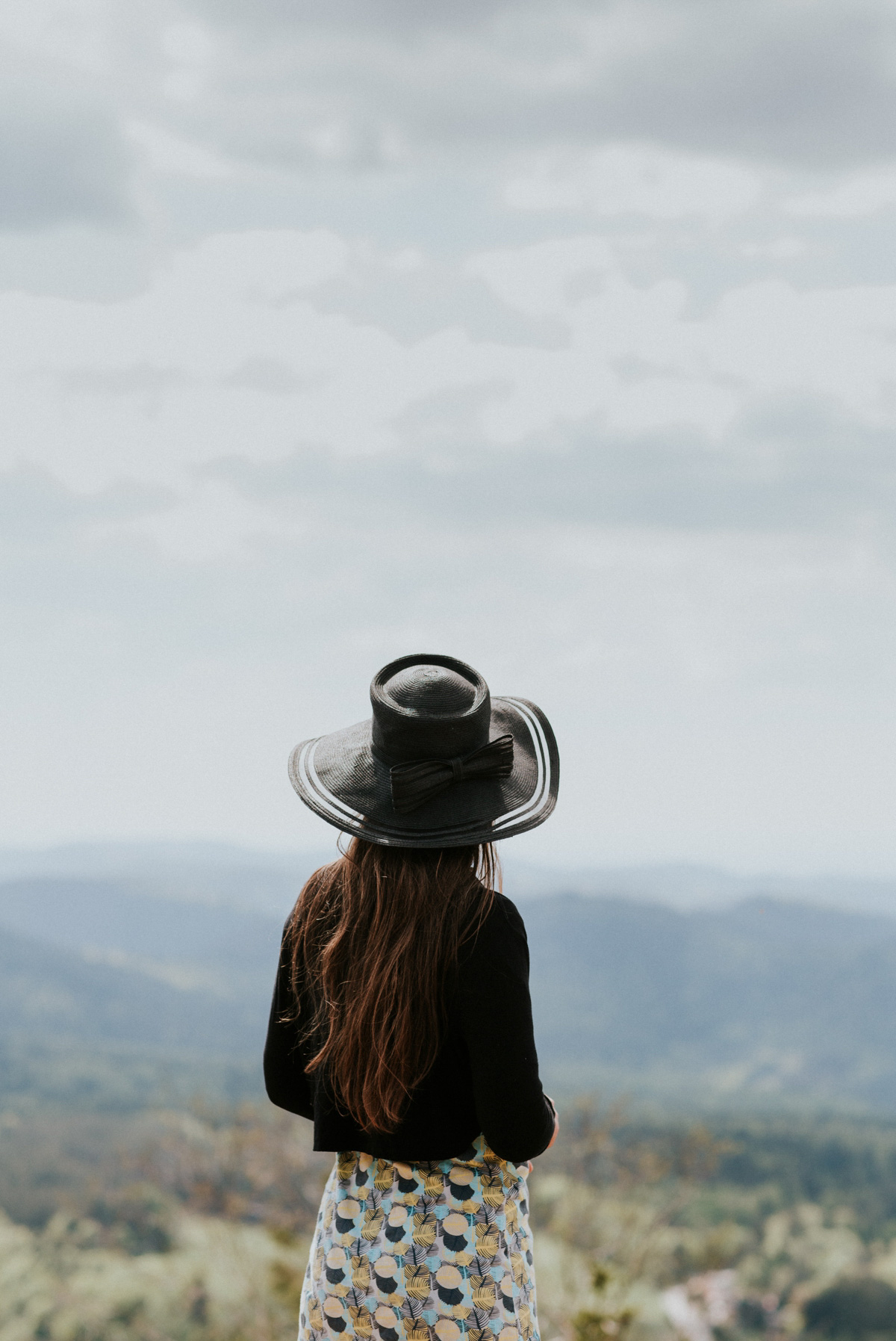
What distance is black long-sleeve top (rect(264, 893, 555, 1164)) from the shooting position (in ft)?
5.32

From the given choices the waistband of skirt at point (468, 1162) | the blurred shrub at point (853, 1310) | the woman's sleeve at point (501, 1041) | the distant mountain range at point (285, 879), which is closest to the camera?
the woman's sleeve at point (501, 1041)

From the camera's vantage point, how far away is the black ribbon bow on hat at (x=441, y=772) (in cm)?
170

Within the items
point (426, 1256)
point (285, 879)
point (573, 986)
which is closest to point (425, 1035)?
point (426, 1256)

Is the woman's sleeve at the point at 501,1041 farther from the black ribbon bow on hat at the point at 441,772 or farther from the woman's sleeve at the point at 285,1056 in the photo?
the woman's sleeve at the point at 285,1056

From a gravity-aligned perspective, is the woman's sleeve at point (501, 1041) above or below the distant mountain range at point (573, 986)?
above

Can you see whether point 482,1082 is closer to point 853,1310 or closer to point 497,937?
point 497,937

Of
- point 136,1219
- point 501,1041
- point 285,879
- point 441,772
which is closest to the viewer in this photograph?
point 501,1041

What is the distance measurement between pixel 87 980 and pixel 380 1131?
14.8 m

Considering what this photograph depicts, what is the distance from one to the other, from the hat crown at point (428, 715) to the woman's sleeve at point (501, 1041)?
29 centimetres

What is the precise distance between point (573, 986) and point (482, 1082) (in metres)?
18.5

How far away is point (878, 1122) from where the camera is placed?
8539mm

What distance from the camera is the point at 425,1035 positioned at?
168 cm

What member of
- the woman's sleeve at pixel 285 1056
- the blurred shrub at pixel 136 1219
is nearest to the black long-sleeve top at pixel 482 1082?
the woman's sleeve at pixel 285 1056

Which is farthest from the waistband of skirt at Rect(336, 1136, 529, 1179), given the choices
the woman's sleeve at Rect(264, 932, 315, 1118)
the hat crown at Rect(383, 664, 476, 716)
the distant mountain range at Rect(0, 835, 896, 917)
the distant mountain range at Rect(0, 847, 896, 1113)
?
the distant mountain range at Rect(0, 835, 896, 917)
